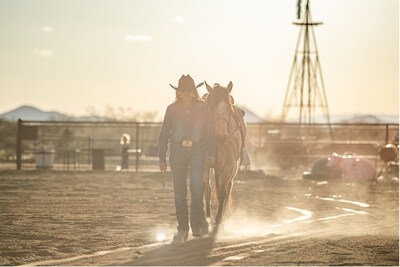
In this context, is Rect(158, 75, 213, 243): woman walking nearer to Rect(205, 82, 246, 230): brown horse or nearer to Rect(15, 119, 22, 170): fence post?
Rect(205, 82, 246, 230): brown horse

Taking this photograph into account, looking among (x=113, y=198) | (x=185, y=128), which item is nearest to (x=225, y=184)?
(x=185, y=128)

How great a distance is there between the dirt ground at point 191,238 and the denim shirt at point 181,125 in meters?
1.17

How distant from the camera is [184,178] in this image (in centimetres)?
1191

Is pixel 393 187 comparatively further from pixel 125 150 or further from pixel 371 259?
pixel 371 259

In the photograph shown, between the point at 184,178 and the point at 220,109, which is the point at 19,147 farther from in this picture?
the point at 184,178

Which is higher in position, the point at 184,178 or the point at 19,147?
the point at 184,178

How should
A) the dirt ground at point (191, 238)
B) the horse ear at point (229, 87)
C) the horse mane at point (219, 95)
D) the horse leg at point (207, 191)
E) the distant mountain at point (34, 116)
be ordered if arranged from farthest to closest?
the distant mountain at point (34, 116) → the horse leg at point (207, 191) → the horse ear at point (229, 87) → the horse mane at point (219, 95) → the dirt ground at point (191, 238)

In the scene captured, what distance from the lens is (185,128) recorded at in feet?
39.0

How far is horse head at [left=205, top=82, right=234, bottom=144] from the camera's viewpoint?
1242cm

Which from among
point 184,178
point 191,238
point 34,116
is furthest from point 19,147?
point 34,116

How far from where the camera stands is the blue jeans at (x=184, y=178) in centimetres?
1181

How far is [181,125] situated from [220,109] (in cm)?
85

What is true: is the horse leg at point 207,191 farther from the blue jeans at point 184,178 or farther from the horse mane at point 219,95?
the blue jeans at point 184,178

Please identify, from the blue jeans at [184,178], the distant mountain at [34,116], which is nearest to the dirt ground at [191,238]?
the blue jeans at [184,178]
